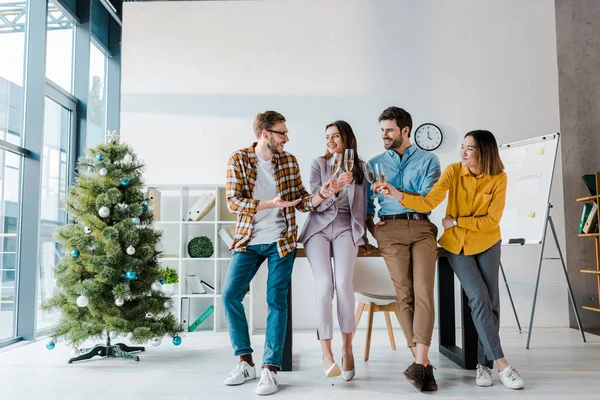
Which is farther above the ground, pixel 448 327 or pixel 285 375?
pixel 448 327

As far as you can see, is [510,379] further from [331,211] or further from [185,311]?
[185,311]

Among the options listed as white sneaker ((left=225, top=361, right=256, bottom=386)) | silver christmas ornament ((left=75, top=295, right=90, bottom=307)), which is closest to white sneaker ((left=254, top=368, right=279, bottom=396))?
white sneaker ((left=225, top=361, right=256, bottom=386))

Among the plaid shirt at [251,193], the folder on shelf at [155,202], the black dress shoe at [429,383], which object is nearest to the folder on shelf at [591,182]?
the black dress shoe at [429,383]

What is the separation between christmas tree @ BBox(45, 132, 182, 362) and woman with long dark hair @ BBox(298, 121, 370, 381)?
4.13ft

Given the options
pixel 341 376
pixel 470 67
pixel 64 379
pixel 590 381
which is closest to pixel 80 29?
pixel 64 379

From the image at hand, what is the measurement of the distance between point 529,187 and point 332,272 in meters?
2.32

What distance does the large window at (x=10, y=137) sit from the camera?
3763 mm

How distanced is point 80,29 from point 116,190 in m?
2.45

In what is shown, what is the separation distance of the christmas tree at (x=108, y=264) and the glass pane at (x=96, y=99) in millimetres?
1758

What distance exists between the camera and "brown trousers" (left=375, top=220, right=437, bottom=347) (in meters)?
2.63

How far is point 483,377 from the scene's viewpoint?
2.62 m

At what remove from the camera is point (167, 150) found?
15.8 ft

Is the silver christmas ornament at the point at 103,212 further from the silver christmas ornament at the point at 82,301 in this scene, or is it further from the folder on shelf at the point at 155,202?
the folder on shelf at the point at 155,202

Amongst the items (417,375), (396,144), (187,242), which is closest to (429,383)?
(417,375)
